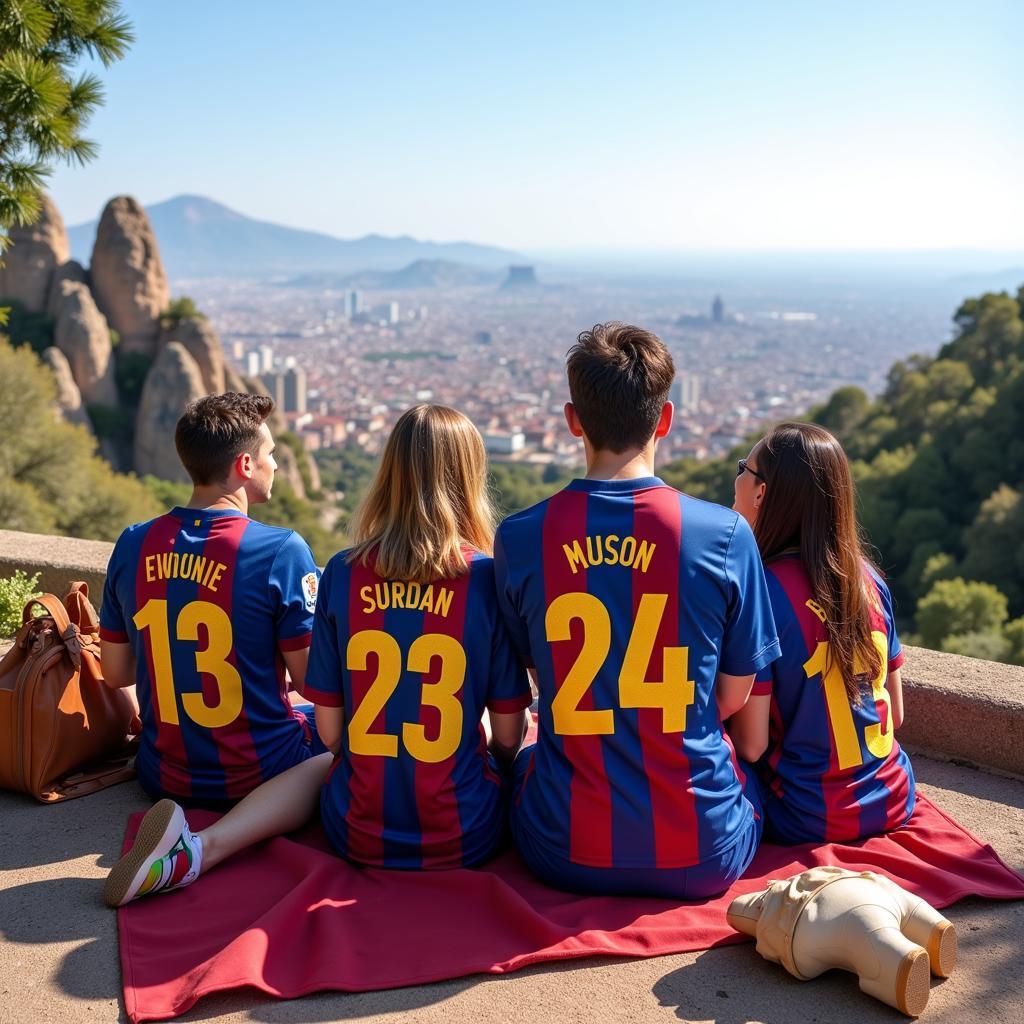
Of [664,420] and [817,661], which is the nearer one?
[664,420]

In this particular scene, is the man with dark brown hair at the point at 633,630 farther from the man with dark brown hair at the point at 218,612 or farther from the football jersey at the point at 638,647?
the man with dark brown hair at the point at 218,612

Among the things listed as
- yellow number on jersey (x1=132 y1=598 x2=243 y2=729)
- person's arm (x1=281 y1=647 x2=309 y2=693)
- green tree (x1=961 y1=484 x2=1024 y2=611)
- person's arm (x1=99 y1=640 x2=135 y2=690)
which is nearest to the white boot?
person's arm (x1=281 y1=647 x2=309 y2=693)

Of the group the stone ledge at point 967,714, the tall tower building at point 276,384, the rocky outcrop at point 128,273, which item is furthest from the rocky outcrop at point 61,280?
the tall tower building at point 276,384

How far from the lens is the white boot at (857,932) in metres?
2.23

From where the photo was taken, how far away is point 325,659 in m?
2.77

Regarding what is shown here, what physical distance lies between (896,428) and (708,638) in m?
42.7

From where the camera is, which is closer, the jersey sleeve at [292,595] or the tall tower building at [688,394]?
the jersey sleeve at [292,595]

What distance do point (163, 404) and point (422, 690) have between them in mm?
41445

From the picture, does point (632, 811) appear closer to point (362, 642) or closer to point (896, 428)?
point (362, 642)

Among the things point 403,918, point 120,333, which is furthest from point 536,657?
point 120,333

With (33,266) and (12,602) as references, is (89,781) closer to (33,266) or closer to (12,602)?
(12,602)

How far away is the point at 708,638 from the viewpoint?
100 inches

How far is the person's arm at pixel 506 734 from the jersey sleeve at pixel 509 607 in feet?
0.59

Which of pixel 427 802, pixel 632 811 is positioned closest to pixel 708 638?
pixel 632 811
